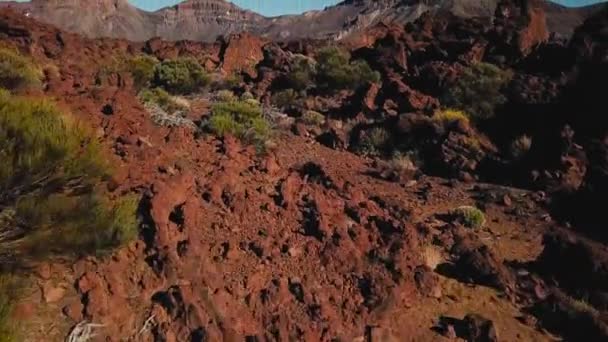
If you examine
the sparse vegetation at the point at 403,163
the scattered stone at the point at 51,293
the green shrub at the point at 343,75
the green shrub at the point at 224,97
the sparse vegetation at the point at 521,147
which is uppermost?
the green shrub at the point at 343,75

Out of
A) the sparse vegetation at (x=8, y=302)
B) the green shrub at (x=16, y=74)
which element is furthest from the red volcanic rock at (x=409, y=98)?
the sparse vegetation at (x=8, y=302)

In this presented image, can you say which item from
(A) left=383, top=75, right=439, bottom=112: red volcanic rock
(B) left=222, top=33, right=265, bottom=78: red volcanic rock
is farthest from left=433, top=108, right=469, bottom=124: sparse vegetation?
(B) left=222, top=33, right=265, bottom=78: red volcanic rock

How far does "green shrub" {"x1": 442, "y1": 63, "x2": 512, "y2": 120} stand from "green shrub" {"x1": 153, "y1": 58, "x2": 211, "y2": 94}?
307 inches

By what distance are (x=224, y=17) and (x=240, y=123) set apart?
10756 centimetres

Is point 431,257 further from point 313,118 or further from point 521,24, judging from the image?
point 521,24

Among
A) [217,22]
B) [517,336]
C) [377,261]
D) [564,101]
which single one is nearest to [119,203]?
[377,261]

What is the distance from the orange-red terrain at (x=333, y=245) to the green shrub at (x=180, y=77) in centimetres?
608

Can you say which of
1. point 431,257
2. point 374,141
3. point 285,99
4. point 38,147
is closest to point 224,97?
point 285,99

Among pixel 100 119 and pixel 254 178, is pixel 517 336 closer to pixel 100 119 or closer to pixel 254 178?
pixel 254 178

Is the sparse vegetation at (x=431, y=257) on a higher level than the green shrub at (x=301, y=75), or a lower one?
lower

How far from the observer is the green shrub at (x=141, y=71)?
61.1 ft

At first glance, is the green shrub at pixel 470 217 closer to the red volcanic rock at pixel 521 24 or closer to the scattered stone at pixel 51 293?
the scattered stone at pixel 51 293

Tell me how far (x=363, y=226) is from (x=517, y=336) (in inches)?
86.8

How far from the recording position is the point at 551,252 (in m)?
8.55
